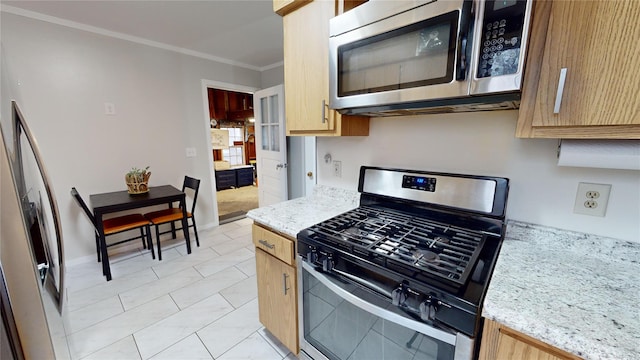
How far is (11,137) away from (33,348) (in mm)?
605

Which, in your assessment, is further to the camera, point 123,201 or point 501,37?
point 123,201

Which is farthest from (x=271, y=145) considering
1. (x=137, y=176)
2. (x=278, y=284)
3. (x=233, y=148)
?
(x=233, y=148)

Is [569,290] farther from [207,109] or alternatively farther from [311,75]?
[207,109]

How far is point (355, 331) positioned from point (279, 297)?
51cm

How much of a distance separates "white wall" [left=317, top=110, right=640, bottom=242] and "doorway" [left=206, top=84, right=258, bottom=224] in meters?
3.81

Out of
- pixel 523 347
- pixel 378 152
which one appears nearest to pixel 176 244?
pixel 378 152

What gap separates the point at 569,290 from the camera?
75 cm

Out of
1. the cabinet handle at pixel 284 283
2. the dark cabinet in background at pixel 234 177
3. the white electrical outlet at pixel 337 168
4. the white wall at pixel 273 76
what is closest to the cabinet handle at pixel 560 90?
the white electrical outlet at pixel 337 168

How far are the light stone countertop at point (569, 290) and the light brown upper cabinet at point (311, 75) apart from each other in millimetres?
621

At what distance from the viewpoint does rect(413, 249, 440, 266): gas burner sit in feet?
2.80

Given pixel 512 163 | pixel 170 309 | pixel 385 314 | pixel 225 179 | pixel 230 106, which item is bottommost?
pixel 170 309

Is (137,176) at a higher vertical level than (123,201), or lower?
higher

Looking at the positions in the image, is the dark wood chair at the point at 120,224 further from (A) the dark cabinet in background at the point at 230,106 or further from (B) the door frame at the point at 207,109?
(A) the dark cabinet in background at the point at 230,106

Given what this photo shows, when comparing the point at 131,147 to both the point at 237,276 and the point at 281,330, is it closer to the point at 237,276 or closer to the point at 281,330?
the point at 237,276
